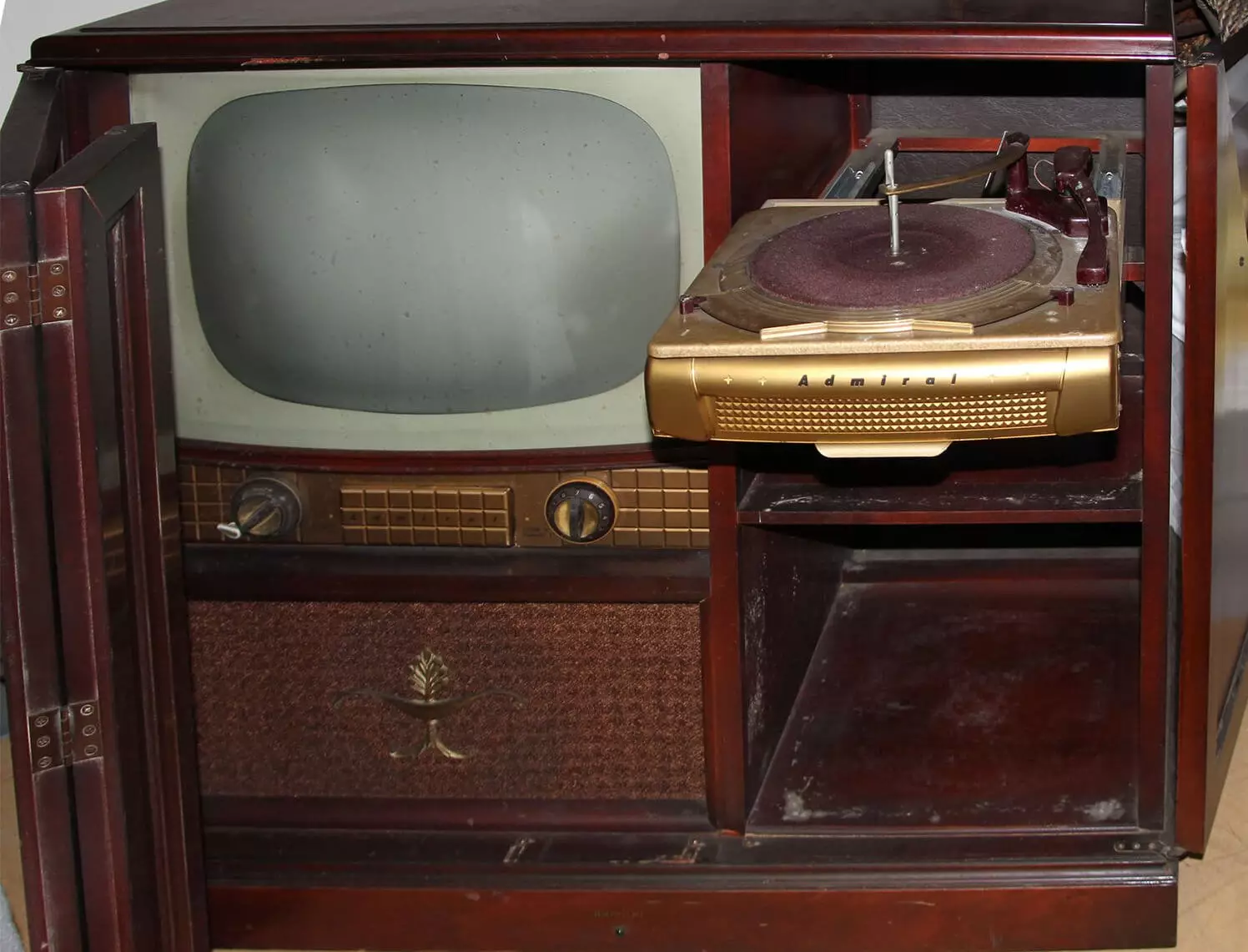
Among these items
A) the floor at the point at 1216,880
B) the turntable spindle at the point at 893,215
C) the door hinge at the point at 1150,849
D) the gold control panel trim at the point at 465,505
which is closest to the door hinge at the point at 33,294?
the gold control panel trim at the point at 465,505

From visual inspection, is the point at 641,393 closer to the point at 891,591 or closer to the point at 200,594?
the point at 200,594

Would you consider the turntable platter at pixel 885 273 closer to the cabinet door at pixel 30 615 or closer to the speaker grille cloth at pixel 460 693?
the speaker grille cloth at pixel 460 693

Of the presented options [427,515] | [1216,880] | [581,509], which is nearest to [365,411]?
[427,515]

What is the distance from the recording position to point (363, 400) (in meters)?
1.72

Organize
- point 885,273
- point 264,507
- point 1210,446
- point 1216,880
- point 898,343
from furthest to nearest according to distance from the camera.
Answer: point 1216,880 < point 264,507 < point 1210,446 < point 885,273 < point 898,343

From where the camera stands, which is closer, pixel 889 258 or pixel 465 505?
pixel 889 258

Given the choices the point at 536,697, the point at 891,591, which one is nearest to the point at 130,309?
the point at 536,697

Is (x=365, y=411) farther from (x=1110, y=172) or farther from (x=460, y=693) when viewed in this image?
(x=1110, y=172)

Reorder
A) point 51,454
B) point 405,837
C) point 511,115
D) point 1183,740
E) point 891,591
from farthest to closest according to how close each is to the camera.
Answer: point 891,591, point 405,837, point 1183,740, point 511,115, point 51,454

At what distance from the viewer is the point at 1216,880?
6.10ft

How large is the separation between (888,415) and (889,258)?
0.17 m

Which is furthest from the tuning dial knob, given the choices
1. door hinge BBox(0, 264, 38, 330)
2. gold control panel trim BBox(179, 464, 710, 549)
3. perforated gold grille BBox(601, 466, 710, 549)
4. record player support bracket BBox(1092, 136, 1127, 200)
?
record player support bracket BBox(1092, 136, 1127, 200)

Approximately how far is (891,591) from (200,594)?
0.94 m

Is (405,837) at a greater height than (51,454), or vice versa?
(51,454)
